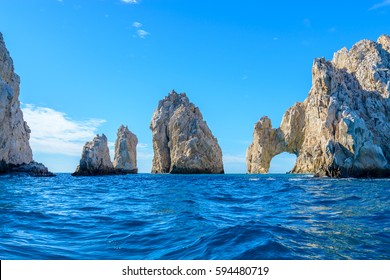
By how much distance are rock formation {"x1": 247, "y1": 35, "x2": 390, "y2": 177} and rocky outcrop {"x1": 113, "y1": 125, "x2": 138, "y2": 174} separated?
4906 cm

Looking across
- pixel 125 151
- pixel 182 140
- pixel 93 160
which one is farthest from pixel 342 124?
pixel 125 151

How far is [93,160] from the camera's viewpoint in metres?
89.8

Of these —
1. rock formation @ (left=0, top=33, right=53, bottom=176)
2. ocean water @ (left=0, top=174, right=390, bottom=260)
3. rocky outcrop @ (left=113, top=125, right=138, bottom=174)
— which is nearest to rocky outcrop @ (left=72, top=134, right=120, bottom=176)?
rock formation @ (left=0, top=33, right=53, bottom=176)

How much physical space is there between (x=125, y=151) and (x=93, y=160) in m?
41.8

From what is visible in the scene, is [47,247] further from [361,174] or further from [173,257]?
[361,174]

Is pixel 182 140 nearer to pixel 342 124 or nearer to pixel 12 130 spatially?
pixel 12 130

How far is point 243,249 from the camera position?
26.5 feet

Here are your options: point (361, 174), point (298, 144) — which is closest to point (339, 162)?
point (361, 174)

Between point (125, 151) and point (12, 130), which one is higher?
point (12, 130)

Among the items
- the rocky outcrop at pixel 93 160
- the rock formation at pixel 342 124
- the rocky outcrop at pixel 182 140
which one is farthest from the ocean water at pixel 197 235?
the rocky outcrop at pixel 182 140

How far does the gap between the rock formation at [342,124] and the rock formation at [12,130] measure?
58.5 m

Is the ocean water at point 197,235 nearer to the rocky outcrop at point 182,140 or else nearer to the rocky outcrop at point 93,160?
the rocky outcrop at point 93,160

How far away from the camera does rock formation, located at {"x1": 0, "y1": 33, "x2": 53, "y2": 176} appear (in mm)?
61906

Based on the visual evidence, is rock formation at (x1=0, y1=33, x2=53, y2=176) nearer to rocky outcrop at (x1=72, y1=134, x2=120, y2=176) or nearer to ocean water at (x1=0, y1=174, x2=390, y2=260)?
rocky outcrop at (x1=72, y1=134, x2=120, y2=176)
